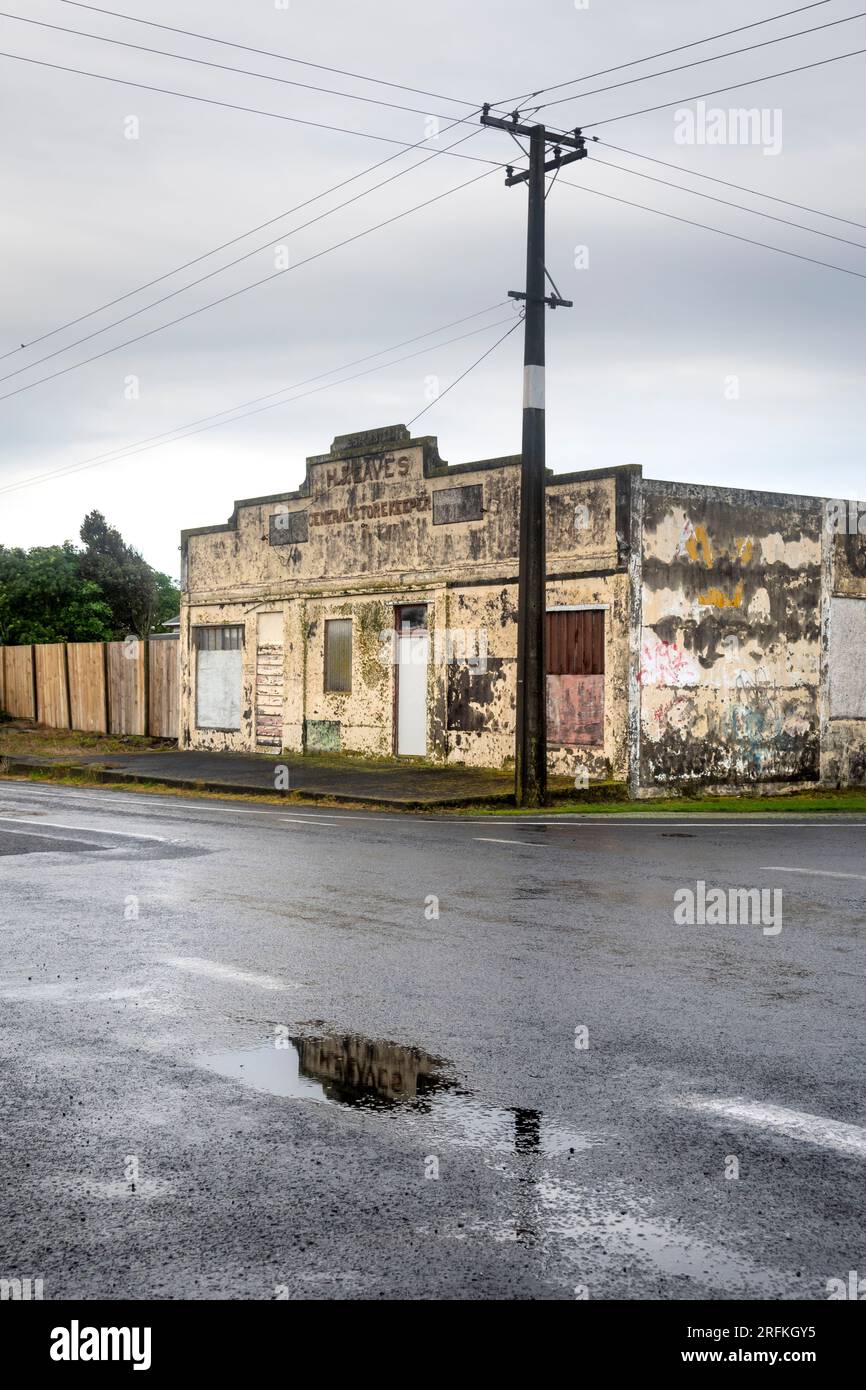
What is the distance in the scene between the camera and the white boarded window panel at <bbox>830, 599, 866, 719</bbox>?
81.0 feet

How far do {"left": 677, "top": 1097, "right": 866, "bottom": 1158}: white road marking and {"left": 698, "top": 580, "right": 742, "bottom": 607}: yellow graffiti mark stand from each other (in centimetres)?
1778

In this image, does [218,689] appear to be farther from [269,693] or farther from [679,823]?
[679,823]

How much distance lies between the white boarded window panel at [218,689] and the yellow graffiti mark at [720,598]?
36.6 feet

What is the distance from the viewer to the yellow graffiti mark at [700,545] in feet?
72.9

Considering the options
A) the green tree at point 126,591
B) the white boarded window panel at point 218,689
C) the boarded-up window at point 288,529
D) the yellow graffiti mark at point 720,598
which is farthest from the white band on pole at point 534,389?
the green tree at point 126,591

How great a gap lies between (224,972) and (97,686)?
89.8 ft

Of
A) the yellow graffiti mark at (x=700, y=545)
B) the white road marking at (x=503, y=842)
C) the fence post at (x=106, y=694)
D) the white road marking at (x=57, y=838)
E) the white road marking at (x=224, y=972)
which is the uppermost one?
the yellow graffiti mark at (x=700, y=545)

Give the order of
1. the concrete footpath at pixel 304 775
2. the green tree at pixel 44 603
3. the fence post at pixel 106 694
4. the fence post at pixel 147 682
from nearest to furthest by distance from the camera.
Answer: the concrete footpath at pixel 304 775
the fence post at pixel 147 682
the fence post at pixel 106 694
the green tree at pixel 44 603

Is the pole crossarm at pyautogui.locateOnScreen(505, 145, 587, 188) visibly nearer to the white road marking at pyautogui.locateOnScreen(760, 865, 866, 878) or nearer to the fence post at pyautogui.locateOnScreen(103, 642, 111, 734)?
the white road marking at pyautogui.locateOnScreen(760, 865, 866, 878)

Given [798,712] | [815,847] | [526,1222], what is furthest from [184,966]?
[798,712]

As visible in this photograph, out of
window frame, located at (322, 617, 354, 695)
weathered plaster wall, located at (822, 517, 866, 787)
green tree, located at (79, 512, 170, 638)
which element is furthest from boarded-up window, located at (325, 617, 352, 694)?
green tree, located at (79, 512, 170, 638)

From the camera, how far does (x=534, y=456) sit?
18.7 m

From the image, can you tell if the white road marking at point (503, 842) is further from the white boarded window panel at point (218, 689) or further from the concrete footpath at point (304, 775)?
the white boarded window panel at point (218, 689)

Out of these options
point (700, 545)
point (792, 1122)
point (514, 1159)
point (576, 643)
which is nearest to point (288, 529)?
point (576, 643)
